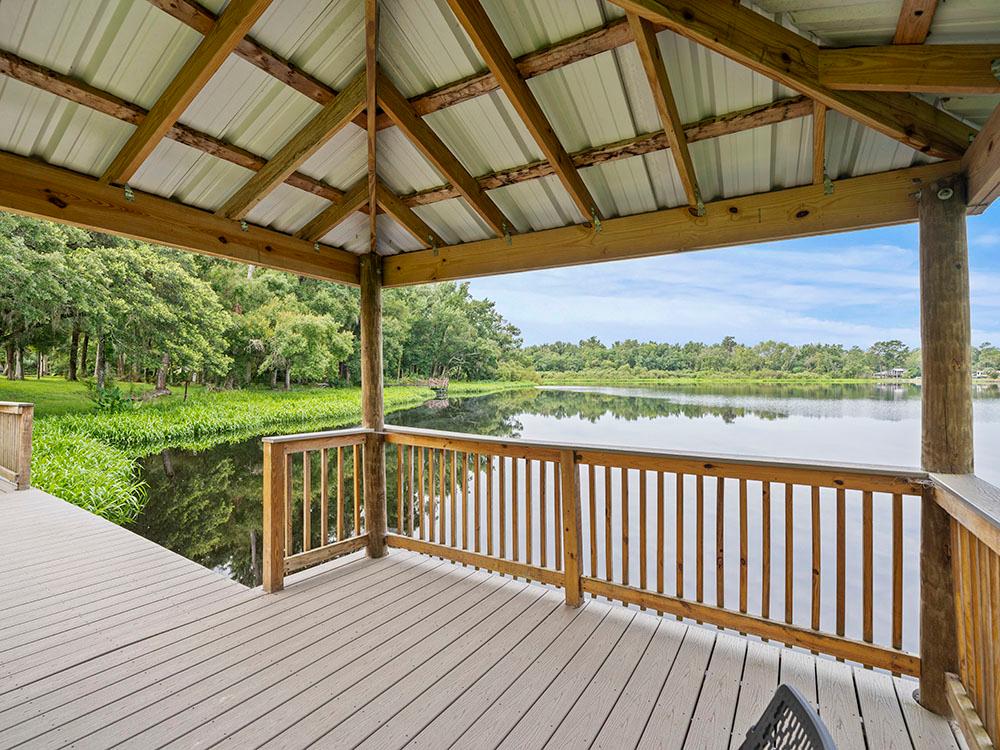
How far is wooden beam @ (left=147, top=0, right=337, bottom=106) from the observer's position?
2.13m

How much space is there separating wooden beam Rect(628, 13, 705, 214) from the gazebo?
0.02 metres

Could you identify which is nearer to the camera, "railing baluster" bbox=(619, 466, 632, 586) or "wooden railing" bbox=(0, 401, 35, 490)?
"railing baluster" bbox=(619, 466, 632, 586)

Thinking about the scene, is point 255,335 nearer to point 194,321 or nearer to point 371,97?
point 194,321

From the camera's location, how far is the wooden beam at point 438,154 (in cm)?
284

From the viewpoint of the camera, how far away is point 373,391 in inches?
→ 168

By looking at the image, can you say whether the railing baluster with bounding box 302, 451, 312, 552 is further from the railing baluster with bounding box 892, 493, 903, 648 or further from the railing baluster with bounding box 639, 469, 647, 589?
the railing baluster with bounding box 892, 493, 903, 648

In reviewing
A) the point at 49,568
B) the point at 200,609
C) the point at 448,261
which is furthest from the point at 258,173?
the point at 49,568

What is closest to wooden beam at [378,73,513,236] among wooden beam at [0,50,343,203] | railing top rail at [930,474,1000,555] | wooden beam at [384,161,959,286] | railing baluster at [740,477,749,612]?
wooden beam at [384,161,959,286]

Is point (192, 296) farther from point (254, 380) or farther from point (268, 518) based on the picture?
point (268, 518)

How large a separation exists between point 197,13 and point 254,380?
66.2 feet

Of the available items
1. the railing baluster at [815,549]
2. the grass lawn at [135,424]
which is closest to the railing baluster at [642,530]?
the railing baluster at [815,549]

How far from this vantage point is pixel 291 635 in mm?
2777

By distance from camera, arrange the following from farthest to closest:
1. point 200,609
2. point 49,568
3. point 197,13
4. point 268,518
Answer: point 49,568
point 268,518
point 200,609
point 197,13

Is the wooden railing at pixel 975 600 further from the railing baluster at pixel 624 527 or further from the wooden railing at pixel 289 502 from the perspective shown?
the wooden railing at pixel 289 502
